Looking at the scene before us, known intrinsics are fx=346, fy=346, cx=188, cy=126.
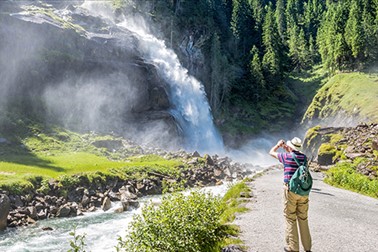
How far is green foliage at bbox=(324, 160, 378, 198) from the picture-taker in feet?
74.6

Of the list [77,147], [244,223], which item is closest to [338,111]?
[77,147]

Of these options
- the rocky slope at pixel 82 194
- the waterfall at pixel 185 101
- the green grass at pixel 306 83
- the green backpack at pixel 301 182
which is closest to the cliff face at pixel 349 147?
the rocky slope at pixel 82 194

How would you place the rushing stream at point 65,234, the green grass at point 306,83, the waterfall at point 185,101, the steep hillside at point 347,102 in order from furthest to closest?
the green grass at point 306,83
the waterfall at point 185,101
the steep hillside at point 347,102
the rushing stream at point 65,234

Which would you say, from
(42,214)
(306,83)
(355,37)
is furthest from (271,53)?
(42,214)

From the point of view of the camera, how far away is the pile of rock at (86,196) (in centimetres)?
2450

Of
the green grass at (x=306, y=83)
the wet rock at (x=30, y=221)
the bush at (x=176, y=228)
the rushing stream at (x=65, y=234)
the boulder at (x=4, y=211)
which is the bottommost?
the rushing stream at (x=65, y=234)

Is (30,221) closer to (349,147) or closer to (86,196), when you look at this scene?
(86,196)

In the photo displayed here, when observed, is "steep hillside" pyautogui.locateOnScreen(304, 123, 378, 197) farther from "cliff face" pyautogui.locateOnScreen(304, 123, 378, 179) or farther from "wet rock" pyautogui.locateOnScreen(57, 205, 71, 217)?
"wet rock" pyautogui.locateOnScreen(57, 205, 71, 217)

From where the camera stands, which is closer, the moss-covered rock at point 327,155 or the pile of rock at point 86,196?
the pile of rock at point 86,196

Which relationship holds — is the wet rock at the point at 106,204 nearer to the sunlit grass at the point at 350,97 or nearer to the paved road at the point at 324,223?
the paved road at the point at 324,223

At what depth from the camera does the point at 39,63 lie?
199 ft

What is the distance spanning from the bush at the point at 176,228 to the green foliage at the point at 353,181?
1590 cm

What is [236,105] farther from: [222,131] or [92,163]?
[92,163]

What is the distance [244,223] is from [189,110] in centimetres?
6068
